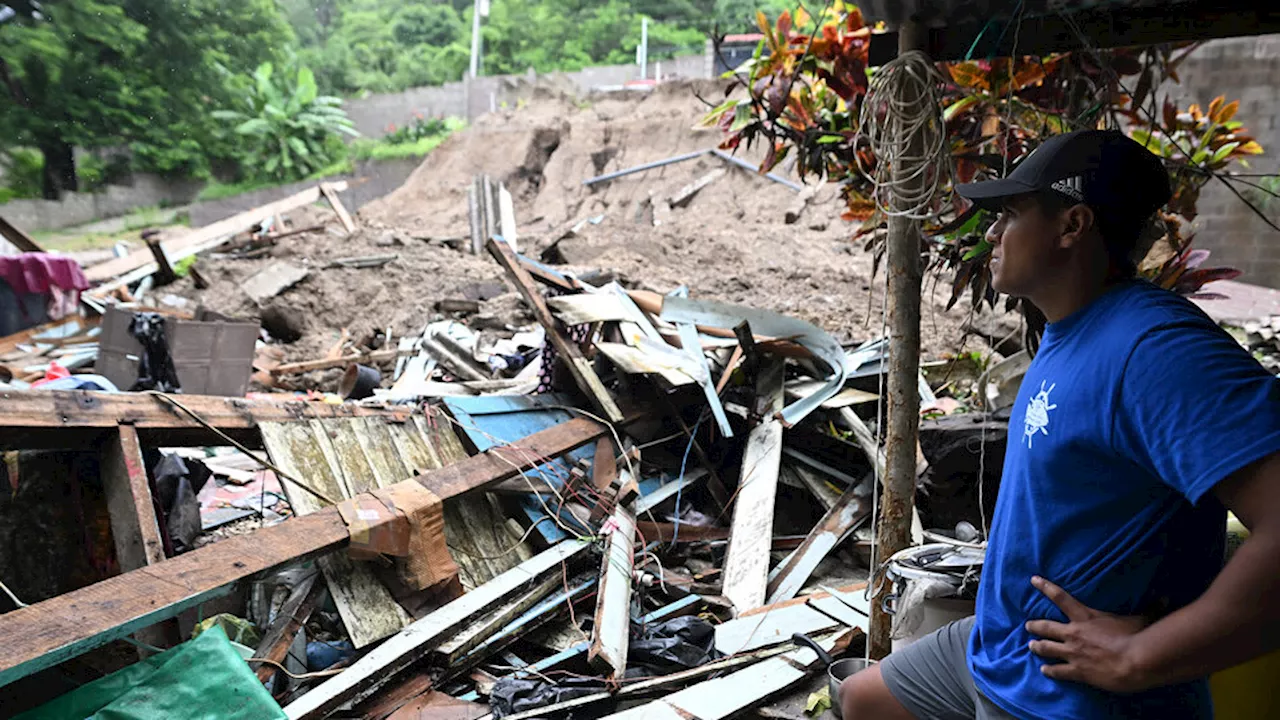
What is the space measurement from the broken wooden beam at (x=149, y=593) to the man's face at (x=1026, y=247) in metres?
2.91

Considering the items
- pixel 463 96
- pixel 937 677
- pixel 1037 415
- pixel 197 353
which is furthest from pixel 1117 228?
pixel 463 96

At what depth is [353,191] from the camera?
2341 centimetres

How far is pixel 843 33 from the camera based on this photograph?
409 centimetres

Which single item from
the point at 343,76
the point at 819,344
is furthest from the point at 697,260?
the point at 343,76

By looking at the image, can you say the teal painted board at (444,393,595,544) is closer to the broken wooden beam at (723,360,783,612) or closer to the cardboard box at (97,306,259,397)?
the broken wooden beam at (723,360,783,612)

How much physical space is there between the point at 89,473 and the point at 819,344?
4.36 m

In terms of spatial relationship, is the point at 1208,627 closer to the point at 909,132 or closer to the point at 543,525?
the point at 909,132

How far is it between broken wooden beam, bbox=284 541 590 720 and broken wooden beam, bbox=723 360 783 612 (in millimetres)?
931

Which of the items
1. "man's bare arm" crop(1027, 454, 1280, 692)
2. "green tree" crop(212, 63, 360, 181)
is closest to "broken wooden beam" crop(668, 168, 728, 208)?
"green tree" crop(212, 63, 360, 181)

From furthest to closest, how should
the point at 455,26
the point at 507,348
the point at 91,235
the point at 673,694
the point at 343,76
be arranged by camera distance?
1. the point at 455,26
2. the point at 343,76
3. the point at 91,235
4. the point at 507,348
5. the point at 673,694

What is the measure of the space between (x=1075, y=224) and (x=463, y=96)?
2838cm

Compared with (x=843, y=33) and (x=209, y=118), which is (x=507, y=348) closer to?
(x=843, y=33)

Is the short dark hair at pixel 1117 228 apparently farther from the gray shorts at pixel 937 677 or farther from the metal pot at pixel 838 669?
the metal pot at pixel 838 669

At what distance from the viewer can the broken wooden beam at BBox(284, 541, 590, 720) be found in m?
3.22
